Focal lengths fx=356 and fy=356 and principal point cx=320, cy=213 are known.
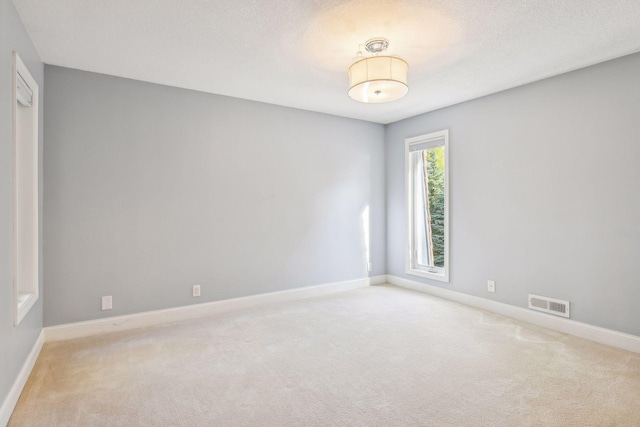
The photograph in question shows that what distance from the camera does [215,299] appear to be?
4039mm

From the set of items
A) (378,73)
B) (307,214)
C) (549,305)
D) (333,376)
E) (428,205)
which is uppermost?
(378,73)

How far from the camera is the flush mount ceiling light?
2648mm

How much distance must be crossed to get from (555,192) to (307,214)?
279 centimetres

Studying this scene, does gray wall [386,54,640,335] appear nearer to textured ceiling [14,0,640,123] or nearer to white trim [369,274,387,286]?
textured ceiling [14,0,640,123]

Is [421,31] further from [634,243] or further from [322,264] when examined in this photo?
[322,264]

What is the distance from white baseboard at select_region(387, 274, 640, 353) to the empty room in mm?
27

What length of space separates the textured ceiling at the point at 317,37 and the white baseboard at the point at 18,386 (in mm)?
2391

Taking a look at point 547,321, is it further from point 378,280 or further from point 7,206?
point 7,206

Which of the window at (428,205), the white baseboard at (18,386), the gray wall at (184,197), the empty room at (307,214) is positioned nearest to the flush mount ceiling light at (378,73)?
the empty room at (307,214)

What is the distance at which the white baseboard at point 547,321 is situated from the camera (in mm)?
3041

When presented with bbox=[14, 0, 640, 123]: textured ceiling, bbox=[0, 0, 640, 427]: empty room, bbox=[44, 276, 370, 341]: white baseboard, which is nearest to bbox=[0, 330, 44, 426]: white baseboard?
bbox=[0, 0, 640, 427]: empty room

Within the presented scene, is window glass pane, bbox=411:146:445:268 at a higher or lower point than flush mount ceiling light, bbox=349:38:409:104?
lower

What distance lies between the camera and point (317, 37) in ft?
8.79

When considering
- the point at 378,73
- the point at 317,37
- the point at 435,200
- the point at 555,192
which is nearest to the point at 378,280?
the point at 435,200
